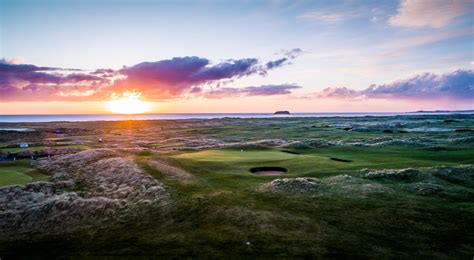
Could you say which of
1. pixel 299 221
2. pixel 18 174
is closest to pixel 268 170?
pixel 299 221

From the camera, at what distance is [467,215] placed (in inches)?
615

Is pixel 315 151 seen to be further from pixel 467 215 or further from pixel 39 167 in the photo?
pixel 39 167

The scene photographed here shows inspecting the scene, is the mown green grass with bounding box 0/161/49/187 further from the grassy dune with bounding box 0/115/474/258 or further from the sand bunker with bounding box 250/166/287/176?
the sand bunker with bounding box 250/166/287/176

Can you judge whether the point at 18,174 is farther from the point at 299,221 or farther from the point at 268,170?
the point at 299,221

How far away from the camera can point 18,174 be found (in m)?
29.3

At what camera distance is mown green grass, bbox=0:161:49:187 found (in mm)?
26614

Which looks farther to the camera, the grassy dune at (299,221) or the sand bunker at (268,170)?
the sand bunker at (268,170)

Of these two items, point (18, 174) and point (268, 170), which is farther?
point (18, 174)

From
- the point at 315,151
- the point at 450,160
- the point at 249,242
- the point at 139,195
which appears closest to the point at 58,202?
the point at 139,195

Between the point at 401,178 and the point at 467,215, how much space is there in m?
7.38

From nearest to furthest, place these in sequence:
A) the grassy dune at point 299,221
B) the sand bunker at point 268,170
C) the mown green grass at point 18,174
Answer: the grassy dune at point 299,221, the mown green grass at point 18,174, the sand bunker at point 268,170

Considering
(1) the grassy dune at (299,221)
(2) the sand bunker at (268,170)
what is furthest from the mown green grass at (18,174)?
(2) the sand bunker at (268,170)

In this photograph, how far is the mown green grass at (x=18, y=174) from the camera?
2661 centimetres

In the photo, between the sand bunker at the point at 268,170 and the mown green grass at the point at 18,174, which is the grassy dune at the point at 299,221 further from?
the mown green grass at the point at 18,174
